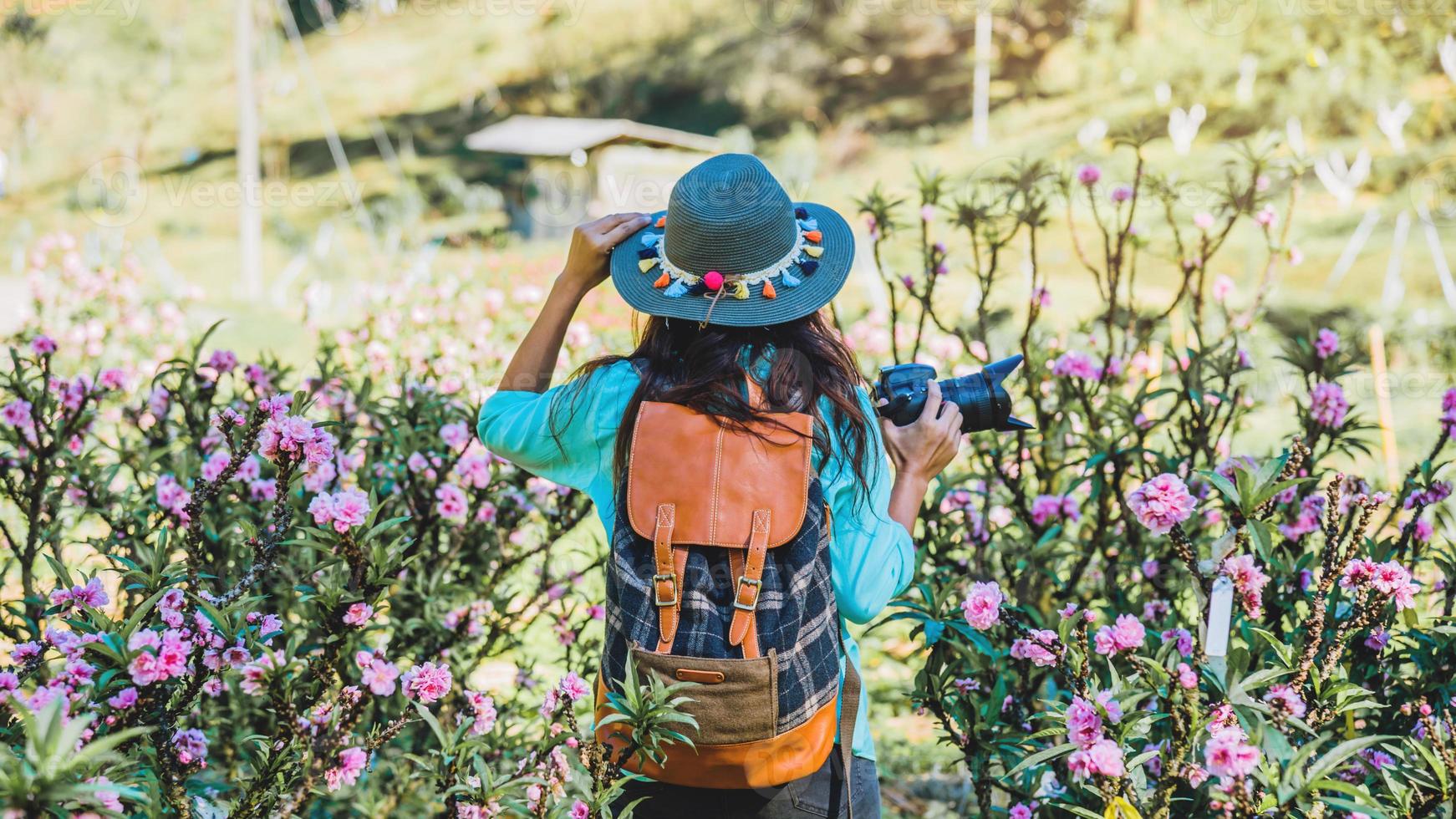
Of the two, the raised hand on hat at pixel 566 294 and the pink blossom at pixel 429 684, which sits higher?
the raised hand on hat at pixel 566 294

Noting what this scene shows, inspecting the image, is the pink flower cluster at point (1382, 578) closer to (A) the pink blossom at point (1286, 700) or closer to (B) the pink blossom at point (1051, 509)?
(A) the pink blossom at point (1286, 700)

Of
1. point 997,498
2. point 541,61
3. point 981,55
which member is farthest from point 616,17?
point 997,498

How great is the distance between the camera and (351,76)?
26.9 meters

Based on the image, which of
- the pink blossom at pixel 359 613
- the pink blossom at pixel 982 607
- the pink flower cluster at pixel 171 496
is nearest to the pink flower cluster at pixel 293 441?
the pink blossom at pixel 359 613

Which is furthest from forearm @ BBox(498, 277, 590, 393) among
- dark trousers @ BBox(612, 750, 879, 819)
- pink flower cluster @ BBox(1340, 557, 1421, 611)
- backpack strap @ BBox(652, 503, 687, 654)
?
pink flower cluster @ BBox(1340, 557, 1421, 611)

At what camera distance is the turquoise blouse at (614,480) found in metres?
1.43

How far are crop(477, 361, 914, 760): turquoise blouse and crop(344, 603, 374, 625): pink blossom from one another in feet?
0.92

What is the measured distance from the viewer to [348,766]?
1482 mm

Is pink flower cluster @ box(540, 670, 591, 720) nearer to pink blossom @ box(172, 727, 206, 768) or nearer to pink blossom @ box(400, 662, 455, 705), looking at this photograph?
pink blossom @ box(400, 662, 455, 705)

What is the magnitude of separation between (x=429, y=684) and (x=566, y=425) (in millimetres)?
406

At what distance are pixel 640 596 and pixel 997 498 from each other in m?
1.72

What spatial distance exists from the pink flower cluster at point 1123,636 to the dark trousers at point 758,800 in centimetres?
42

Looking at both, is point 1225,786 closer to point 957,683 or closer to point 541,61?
point 957,683

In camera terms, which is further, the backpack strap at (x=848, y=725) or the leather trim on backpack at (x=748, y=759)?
the backpack strap at (x=848, y=725)
